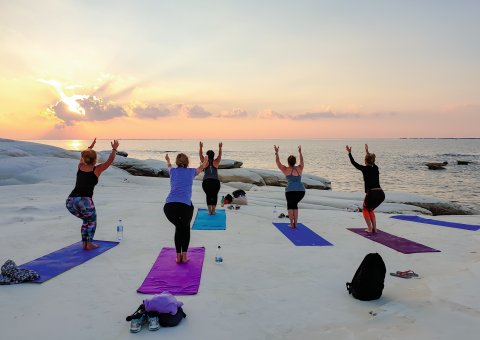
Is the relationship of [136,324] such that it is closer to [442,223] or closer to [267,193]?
[442,223]

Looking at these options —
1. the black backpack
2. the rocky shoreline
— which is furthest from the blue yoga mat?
the black backpack

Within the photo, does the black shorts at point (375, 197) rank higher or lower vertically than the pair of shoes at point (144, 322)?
higher

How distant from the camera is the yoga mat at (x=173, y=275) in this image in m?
5.98

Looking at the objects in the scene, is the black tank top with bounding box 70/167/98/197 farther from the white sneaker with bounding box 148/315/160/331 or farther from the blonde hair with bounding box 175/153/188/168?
the white sneaker with bounding box 148/315/160/331

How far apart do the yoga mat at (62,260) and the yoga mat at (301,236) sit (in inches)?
193

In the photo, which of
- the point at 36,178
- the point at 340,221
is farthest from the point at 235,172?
the point at 340,221

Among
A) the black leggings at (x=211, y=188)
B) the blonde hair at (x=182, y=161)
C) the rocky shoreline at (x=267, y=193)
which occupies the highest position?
the blonde hair at (x=182, y=161)

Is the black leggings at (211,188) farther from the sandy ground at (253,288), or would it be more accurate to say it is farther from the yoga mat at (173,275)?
the yoga mat at (173,275)

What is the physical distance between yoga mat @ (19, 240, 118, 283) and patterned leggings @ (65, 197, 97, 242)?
0.42m

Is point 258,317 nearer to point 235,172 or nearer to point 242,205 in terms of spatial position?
point 242,205

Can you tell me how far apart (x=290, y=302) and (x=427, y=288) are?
8.03 ft

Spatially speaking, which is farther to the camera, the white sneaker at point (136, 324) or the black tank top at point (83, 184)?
the black tank top at point (83, 184)

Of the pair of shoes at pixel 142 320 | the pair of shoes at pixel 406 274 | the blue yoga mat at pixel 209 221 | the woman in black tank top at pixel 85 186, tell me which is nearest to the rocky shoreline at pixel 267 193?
the blue yoga mat at pixel 209 221

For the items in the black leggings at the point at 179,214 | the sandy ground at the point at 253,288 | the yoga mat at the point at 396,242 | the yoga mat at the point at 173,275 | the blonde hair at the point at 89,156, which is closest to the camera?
the sandy ground at the point at 253,288
